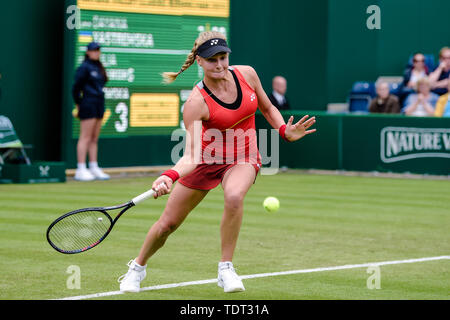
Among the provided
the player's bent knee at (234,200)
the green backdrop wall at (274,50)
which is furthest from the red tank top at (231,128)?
the green backdrop wall at (274,50)

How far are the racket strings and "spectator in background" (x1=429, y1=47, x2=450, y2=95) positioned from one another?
558 inches

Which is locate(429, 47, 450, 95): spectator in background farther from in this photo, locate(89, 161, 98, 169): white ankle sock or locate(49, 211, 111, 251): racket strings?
locate(49, 211, 111, 251): racket strings

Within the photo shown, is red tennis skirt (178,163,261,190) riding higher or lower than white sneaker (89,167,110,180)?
higher

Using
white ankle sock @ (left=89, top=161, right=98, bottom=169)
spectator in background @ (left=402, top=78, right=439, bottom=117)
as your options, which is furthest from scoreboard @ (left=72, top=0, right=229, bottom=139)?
spectator in background @ (left=402, top=78, right=439, bottom=117)

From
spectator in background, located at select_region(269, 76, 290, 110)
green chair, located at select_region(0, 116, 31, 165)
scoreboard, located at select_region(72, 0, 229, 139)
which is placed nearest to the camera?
green chair, located at select_region(0, 116, 31, 165)

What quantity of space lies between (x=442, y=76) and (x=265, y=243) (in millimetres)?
11352

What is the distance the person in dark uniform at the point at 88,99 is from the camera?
1734cm

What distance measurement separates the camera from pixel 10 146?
17.0 metres

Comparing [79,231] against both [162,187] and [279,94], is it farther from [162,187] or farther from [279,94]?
[279,94]

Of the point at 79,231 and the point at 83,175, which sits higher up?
the point at 79,231

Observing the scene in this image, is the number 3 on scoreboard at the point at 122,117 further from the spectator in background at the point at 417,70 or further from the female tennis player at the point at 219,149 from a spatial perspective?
the female tennis player at the point at 219,149

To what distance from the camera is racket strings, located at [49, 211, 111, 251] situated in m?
7.30

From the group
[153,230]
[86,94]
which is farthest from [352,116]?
[153,230]

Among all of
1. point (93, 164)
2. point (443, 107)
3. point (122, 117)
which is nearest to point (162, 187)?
point (93, 164)
